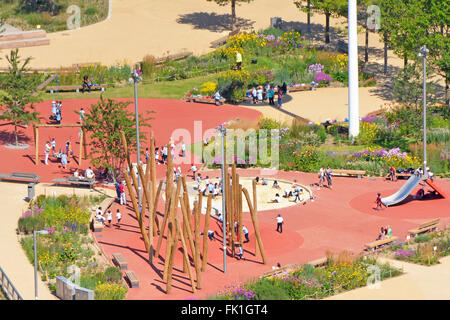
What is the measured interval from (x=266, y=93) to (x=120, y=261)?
30.6 metres

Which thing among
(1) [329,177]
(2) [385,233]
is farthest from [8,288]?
(1) [329,177]

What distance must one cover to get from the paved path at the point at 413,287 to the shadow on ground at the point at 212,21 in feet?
161

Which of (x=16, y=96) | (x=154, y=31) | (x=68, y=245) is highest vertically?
(x=154, y=31)

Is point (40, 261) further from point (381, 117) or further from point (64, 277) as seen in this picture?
point (381, 117)

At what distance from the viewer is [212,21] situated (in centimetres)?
8788

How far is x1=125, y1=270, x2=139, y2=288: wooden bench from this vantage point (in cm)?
3772

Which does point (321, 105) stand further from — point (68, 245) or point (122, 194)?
point (68, 245)

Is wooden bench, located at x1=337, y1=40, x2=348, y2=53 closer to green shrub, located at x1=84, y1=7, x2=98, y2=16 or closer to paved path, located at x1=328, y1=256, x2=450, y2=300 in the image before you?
green shrub, located at x1=84, y1=7, x2=98, y2=16

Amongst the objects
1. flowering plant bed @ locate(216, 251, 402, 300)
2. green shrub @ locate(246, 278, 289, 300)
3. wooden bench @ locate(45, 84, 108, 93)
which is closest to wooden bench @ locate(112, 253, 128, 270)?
flowering plant bed @ locate(216, 251, 402, 300)

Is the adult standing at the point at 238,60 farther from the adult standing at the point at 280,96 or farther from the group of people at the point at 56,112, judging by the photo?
the group of people at the point at 56,112

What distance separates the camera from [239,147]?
56281 mm

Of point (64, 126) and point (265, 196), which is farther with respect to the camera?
point (64, 126)

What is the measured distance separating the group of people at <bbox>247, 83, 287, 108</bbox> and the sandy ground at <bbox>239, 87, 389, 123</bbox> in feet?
2.37
